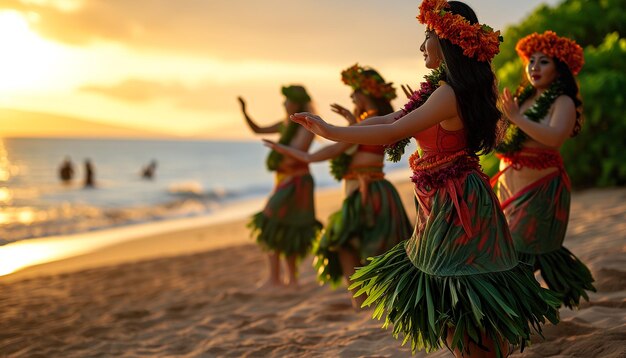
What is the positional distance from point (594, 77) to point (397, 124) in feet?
30.2

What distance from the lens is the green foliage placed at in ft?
34.3

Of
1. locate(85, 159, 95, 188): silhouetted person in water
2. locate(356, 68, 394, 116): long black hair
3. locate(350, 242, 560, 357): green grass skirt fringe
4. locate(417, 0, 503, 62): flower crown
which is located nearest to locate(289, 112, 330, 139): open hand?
locate(417, 0, 503, 62): flower crown

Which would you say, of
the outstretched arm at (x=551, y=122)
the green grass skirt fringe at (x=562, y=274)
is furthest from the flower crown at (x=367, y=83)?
the green grass skirt fringe at (x=562, y=274)

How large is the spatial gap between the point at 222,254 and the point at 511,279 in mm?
6917

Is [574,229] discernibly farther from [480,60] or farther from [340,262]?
[480,60]

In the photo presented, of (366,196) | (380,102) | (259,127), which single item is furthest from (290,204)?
(380,102)

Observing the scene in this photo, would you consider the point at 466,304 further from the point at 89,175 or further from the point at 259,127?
the point at 89,175

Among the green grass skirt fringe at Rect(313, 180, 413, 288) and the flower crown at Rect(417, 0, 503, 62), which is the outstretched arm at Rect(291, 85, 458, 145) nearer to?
the flower crown at Rect(417, 0, 503, 62)

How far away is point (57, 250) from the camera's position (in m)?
10.5

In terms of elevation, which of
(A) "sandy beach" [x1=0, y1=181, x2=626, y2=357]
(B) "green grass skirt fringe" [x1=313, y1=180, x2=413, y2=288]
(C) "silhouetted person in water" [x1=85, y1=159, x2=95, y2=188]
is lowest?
→ (A) "sandy beach" [x1=0, y1=181, x2=626, y2=357]

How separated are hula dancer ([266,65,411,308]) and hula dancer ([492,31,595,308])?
1.00 metres

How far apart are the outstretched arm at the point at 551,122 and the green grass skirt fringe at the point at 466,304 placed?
105cm

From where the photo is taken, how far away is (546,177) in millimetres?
4086

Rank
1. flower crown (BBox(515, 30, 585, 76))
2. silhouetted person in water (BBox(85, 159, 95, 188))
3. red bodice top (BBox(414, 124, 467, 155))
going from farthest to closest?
silhouetted person in water (BBox(85, 159, 95, 188))
flower crown (BBox(515, 30, 585, 76))
red bodice top (BBox(414, 124, 467, 155))
